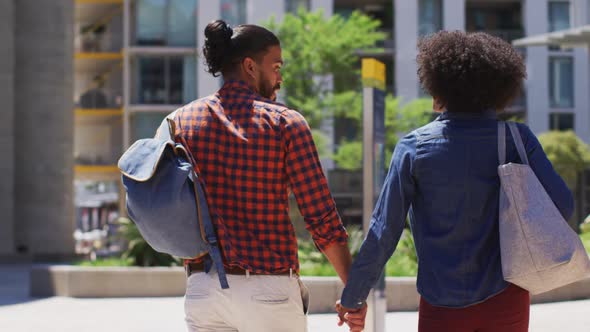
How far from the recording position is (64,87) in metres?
35.1

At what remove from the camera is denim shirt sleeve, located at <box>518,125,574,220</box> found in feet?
11.3

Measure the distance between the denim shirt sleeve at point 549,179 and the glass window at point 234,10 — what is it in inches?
1758

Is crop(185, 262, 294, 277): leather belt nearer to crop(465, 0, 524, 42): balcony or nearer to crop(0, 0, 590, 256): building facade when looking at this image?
crop(0, 0, 590, 256): building facade

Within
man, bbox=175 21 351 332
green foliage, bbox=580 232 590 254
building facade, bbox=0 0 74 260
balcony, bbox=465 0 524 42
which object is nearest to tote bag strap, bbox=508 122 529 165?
man, bbox=175 21 351 332

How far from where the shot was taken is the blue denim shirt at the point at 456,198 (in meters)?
3.45

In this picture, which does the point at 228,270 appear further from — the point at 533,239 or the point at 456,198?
the point at 533,239

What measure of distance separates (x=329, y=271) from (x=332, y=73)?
2662cm

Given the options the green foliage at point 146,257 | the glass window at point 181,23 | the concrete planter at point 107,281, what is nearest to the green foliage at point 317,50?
the glass window at point 181,23

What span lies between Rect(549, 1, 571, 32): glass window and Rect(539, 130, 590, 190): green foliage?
43.2ft

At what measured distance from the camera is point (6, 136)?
1286 inches

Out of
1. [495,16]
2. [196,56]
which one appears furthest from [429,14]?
[196,56]

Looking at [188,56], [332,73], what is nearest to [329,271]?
[332,73]

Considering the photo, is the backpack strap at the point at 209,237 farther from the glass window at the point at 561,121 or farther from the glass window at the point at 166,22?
the glass window at the point at 561,121

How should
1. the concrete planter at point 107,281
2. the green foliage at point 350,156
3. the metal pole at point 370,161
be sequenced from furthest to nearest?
1. the green foliage at point 350,156
2. the concrete planter at point 107,281
3. the metal pole at point 370,161
